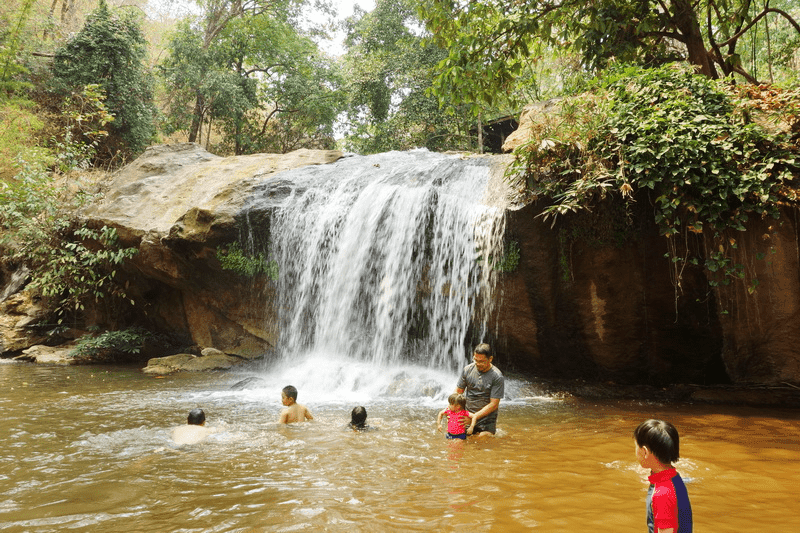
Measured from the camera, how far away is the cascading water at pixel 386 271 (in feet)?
30.2

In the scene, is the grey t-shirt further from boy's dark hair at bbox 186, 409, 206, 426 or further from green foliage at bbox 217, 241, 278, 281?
green foliage at bbox 217, 241, 278, 281

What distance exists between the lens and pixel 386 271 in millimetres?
10164

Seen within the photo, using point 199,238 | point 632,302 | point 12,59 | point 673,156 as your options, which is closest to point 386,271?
point 199,238

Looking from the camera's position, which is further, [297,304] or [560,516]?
[297,304]

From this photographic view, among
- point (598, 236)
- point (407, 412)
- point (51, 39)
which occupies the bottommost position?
point (407, 412)

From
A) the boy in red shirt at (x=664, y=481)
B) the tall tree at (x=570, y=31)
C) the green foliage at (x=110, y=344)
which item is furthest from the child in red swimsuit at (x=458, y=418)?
the green foliage at (x=110, y=344)

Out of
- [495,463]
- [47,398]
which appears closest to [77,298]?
[47,398]

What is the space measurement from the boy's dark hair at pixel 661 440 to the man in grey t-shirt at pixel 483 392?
10.00ft

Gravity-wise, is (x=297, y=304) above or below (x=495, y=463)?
above

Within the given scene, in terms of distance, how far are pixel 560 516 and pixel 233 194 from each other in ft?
34.3

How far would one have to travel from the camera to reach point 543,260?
833 cm

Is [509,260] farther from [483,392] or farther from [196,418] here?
[196,418]

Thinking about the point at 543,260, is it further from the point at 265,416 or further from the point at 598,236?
the point at 265,416

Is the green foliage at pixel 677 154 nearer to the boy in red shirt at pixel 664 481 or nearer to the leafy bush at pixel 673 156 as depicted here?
the leafy bush at pixel 673 156
